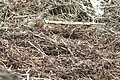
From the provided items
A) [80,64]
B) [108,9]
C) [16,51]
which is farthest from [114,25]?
[16,51]

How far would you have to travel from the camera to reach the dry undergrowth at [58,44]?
11.1 ft

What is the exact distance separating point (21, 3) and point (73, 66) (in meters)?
1.18

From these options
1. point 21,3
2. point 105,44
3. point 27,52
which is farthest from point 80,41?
point 21,3

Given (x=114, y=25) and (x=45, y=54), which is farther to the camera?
(x=114, y=25)

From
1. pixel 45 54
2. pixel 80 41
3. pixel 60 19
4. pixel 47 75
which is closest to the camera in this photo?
pixel 47 75

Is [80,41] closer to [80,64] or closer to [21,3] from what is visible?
[80,64]

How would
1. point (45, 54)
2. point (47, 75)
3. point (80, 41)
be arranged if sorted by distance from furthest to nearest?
point (80, 41) → point (45, 54) → point (47, 75)

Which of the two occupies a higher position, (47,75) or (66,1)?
(66,1)

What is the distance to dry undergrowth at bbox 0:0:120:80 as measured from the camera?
339cm

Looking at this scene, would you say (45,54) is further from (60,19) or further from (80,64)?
(60,19)

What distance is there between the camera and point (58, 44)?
3672 mm

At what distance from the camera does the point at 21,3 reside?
170 inches

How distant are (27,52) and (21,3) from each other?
93 cm

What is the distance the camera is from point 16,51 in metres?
3.53
